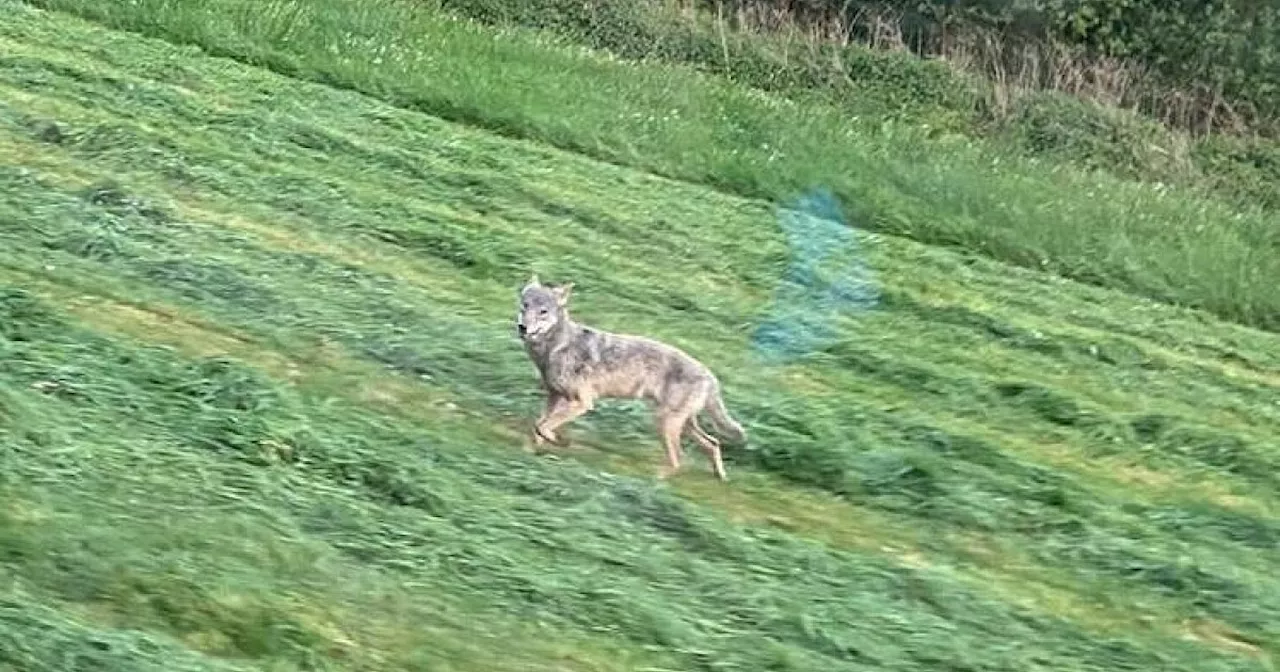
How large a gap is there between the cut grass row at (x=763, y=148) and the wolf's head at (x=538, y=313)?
5.04 metres

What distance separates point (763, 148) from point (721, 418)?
5.85 meters

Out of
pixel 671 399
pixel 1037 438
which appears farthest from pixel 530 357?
pixel 1037 438

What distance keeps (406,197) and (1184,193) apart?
21.0ft

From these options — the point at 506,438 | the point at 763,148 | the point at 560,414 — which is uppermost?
the point at 560,414

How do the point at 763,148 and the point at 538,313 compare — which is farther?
the point at 763,148

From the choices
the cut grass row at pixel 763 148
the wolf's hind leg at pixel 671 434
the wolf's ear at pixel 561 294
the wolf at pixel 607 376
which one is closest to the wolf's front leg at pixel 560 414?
the wolf at pixel 607 376

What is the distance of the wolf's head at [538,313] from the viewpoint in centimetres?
624

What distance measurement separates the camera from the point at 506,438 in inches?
245

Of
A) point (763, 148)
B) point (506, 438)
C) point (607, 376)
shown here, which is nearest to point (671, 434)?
point (607, 376)

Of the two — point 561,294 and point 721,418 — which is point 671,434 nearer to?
point 721,418

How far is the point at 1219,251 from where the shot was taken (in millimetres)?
11586

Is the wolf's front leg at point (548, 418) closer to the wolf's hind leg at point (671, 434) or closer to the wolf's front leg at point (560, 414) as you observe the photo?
the wolf's front leg at point (560, 414)

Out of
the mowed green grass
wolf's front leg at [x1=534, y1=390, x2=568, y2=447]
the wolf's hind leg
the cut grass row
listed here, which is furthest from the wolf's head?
the cut grass row

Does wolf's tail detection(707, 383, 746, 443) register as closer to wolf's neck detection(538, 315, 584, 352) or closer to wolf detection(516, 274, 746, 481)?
wolf detection(516, 274, 746, 481)
